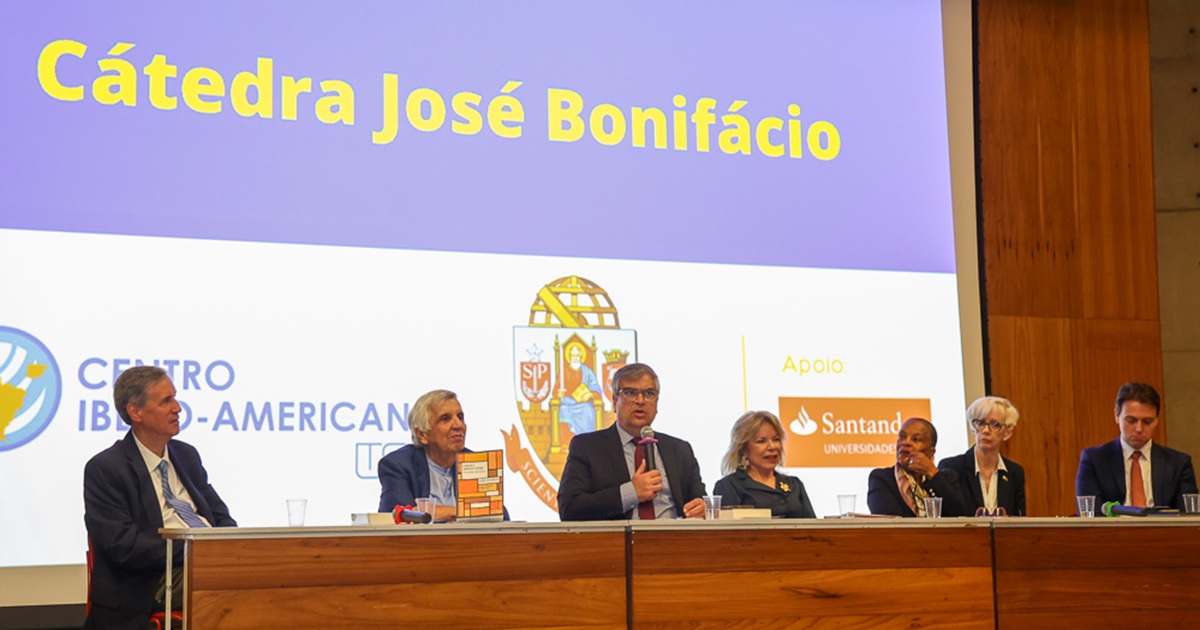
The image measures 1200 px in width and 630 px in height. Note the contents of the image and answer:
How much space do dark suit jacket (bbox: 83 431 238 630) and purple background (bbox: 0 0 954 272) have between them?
1.22m

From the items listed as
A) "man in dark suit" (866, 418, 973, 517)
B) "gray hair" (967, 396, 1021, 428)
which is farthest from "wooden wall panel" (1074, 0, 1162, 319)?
"man in dark suit" (866, 418, 973, 517)

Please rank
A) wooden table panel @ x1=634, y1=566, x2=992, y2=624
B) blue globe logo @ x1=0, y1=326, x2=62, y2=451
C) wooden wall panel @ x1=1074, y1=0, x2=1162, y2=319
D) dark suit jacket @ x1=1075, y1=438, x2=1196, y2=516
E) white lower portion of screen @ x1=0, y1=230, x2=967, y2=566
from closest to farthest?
wooden table panel @ x1=634, y1=566, x2=992, y2=624 → blue globe logo @ x1=0, y1=326, x2=62, y2=451 → white lower portion of screen @ x1=0, y1=230, x2=967, y2=566 → dark suit jacket @ x1=1075, y1=438, x2=1196, y2=516 → wooden wall panel @ x1=1074, y1=0, x2=1162, y2=319

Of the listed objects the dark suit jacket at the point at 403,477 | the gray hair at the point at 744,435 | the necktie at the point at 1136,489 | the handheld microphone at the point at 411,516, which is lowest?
the necktie at the point at 1136,489

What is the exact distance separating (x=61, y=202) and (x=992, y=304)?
4.03 meters

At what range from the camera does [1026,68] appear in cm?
626

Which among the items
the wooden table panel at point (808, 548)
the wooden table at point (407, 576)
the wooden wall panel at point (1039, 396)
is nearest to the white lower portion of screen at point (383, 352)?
the wooden wall panel at point (1039, 396)

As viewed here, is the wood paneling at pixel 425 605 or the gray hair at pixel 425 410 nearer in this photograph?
the wood paneling at pixel 425 605

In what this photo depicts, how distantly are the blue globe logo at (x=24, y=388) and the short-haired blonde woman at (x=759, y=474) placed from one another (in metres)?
2.21

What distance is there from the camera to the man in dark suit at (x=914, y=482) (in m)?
4.32

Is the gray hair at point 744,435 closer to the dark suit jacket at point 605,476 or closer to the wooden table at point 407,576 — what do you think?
the dark suit jacket at point 605,476

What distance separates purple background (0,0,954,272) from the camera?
14.8ft

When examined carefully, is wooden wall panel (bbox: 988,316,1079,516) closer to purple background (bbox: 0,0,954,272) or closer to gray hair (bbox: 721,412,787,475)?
purple background (bbox: 0,0,954,272)

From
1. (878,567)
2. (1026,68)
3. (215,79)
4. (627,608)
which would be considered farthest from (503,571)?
(1026,68)

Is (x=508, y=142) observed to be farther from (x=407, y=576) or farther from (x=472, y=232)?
(x=407, y=576)
